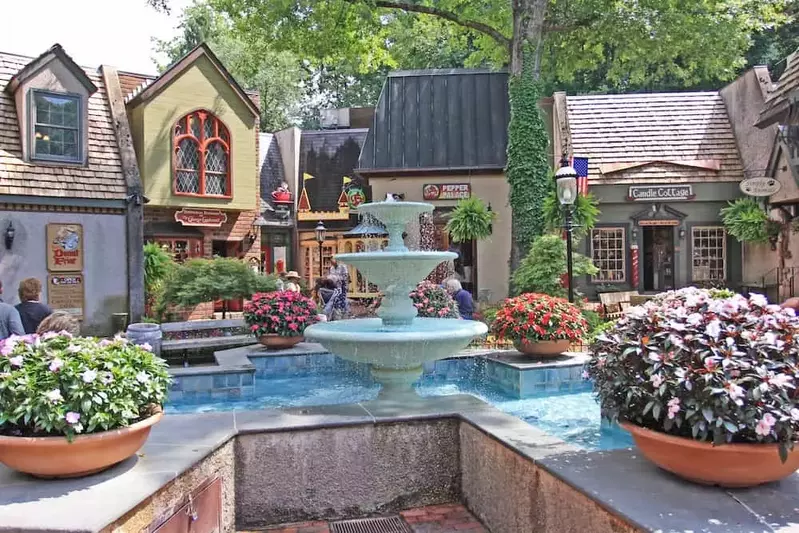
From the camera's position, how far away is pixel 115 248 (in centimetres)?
1554

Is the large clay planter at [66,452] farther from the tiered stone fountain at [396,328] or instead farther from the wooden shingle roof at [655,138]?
the wooden shingle roof at [655,138]

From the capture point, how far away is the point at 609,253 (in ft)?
63.5

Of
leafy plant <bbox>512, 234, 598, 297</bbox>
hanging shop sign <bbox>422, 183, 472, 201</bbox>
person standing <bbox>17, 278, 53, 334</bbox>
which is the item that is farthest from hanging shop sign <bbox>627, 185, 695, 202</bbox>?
person standing <bbox>17, 278, 53, 334</bbox>

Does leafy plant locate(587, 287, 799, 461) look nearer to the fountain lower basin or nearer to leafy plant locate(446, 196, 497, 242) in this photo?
the fountain lower basin

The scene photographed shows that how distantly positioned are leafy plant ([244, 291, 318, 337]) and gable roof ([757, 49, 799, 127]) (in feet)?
39.7

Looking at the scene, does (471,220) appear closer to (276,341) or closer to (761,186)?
(761,186)

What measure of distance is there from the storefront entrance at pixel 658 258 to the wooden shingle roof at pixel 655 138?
1817 millimetres

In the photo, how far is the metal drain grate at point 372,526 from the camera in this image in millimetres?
4520

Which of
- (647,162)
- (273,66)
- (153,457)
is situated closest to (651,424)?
(153,457)

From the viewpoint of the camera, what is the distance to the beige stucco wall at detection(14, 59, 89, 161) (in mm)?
14562

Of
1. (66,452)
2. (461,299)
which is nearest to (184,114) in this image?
(461,299)

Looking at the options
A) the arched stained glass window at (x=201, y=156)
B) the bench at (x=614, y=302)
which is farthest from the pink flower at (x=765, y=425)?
the arched stained glass window at (x=201, y=156)

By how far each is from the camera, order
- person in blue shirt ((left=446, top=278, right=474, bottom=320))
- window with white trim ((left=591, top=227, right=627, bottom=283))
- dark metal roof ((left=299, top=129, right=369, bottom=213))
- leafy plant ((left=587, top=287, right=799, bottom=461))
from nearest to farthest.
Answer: leafy plant ((left=587, top=287, right=799, bottom=461))
person in blue shirt ((left=446, top=278, right=474, bottom=320))
window with white trim ((left=591, top=227, right=627, bottom=283))
dark metal roof ((left=299, top=129, right=369, bottom=213))

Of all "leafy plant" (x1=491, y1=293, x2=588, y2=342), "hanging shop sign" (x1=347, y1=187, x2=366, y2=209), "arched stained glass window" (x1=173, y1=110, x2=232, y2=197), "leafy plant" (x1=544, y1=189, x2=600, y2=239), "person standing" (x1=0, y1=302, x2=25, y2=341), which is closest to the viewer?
"person standing" (x1=0, y1=302, x2=25, y2=341)
